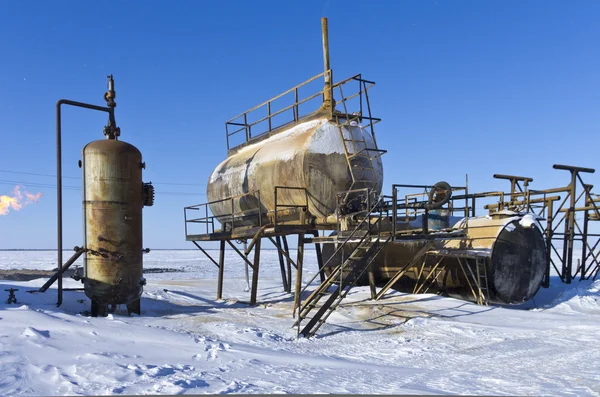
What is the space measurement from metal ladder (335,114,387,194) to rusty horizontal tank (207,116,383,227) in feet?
0.10

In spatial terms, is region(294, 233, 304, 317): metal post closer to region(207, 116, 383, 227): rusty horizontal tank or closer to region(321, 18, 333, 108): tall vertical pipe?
region(207, 116, 383, 227): rusty horizontal tank

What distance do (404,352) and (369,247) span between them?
3.56 metres

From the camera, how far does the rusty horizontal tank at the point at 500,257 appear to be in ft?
58.7

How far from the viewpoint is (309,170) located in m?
16.0

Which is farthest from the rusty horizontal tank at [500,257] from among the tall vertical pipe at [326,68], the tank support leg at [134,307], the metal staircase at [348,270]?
the tank support leg at [134,307]

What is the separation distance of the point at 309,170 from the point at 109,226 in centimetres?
581

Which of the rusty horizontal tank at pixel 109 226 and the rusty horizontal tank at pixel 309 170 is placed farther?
the rusty horizontal tank at pixel 309 170

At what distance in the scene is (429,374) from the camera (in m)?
8.96

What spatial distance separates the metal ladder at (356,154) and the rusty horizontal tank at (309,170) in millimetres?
31

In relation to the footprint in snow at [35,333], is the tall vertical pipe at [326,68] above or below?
above

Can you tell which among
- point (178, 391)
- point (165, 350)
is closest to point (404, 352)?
point (165, 350)

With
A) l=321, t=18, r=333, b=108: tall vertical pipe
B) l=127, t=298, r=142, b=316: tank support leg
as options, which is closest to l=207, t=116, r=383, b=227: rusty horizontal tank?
l=321, t=18, r=333, b=108: tall vertical pipe

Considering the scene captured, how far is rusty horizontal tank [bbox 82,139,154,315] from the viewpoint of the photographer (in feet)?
47.5

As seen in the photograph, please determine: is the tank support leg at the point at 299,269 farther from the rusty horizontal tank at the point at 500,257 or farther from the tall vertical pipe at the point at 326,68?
the rusty horizontal tank at the point at 500,257
